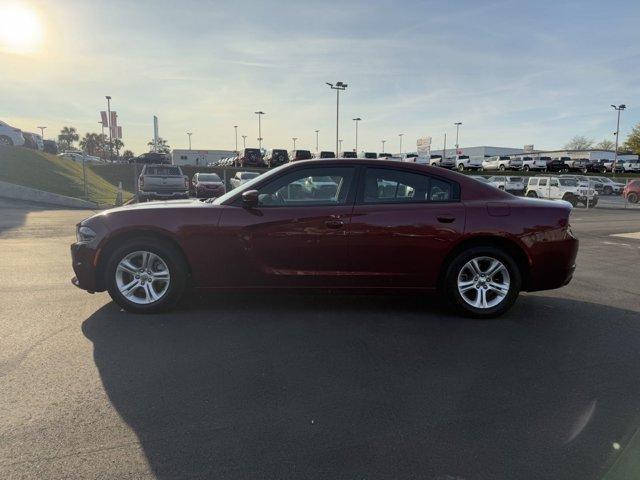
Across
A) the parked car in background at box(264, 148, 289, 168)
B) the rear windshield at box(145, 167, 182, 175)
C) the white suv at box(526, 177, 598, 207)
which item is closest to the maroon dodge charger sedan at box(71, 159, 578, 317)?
the rear windshield at box(145, 167, 182, 175)

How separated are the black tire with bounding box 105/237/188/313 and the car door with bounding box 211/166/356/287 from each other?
36 centimetres

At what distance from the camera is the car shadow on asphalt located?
2672 millimetres

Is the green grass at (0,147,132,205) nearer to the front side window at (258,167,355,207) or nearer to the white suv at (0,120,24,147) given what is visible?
the white suv at (0,120,24,147)

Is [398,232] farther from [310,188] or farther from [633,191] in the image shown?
[633,191]

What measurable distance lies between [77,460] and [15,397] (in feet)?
3.31

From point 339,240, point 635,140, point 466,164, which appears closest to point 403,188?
point 339,240

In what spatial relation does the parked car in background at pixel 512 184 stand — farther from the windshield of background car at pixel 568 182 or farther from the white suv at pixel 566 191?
the windshield of background car at pixel 568 182

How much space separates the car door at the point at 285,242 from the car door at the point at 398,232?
0.15 meters

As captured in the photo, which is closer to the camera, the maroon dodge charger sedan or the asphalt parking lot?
the asphalt parking lot

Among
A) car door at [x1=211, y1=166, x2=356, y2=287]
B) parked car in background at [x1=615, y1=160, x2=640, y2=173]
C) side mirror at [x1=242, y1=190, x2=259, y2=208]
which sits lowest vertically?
car door at [x1=211, y1=166, x2=356, y2=287]

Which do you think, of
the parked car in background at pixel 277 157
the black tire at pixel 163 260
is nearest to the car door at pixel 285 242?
the black tire at pixel 163 260

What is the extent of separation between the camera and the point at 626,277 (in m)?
7.44

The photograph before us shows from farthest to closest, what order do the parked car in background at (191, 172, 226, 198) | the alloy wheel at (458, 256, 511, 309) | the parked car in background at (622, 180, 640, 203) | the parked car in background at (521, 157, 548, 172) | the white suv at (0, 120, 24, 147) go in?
the parked car in background at (521, 157, 548, 172) → the parked car in background at (622, 180, 640, 203) → the white suv at (0, 120, 24, 147) → the parked car in background at (191, 172, 226, 198) → the alloy wheel at (458, 256, 511, 309)

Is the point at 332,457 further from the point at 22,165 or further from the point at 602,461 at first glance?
the point at 22,165
